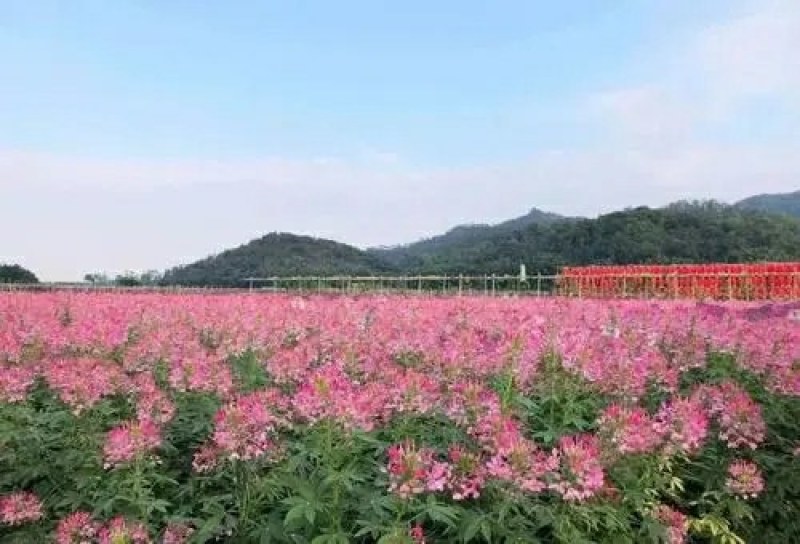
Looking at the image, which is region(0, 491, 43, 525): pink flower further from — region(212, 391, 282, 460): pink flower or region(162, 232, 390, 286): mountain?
region(162, 232, 390, 286): mountain

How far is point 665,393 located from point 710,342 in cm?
109

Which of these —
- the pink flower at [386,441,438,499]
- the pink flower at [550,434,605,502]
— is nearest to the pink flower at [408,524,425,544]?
the pink flower at [386,441,438,499]

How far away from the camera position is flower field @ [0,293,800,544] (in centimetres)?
311

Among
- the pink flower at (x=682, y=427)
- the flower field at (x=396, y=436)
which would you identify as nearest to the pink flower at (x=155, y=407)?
the flower field at (x=396, y=436)

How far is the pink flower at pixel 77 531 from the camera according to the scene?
327 centimetres

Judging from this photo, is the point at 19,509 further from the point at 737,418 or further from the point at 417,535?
the point at 737,418

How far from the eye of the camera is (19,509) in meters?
3.76

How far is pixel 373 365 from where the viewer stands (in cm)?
436

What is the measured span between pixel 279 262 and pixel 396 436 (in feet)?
134

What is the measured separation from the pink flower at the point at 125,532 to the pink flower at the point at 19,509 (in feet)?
2.16

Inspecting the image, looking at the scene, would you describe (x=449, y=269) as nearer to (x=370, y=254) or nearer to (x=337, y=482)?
(x=370, y=254)

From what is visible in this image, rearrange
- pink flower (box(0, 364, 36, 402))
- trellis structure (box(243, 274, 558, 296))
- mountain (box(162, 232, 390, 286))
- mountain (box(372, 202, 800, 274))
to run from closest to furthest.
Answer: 1. pink flower (box(0, 364, 36, 402))
2. trellis structure (box(243, 274, 558, 296))
3. mountain (box(162, 232, 390, 286))
4. mountain (box(372, 202, 800, 274))

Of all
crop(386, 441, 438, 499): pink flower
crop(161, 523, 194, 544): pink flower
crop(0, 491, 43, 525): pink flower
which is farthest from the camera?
crop(0, 491, 43, 525): pink flower

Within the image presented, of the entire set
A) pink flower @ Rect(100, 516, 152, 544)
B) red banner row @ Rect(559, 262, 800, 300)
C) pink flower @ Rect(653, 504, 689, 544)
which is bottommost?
pink flower @ Rect(653, 504, 689, 544)
